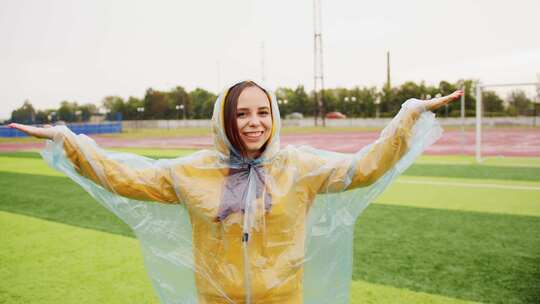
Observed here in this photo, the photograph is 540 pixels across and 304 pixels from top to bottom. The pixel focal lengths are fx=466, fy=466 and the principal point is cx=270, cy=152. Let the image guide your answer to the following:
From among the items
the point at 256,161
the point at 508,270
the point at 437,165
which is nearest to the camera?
the point at 256,161

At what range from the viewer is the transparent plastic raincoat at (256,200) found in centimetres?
174


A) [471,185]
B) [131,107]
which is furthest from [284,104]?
[471,185]

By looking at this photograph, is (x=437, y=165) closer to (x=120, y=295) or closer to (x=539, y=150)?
(x=539, y=150)

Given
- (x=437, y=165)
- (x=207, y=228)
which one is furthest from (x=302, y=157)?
(x=437, y=165)

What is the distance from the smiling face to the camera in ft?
5.64

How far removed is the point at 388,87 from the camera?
183ft

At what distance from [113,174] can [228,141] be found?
50 centimetres

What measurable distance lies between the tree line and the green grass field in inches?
1631

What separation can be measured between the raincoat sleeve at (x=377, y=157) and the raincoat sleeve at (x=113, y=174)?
563 millimetres

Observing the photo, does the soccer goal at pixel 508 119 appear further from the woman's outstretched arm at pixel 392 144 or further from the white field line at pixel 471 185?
the woman's outstretched arm at pixel 392 144

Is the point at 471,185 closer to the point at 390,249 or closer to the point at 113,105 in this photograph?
the point at 390,249

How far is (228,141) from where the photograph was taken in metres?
1.74

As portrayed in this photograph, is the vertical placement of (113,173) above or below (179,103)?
below

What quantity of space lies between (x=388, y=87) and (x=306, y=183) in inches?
2211
